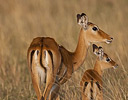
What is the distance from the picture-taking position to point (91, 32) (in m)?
6.68

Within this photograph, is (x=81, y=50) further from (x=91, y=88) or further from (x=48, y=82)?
(x=48, y=82)

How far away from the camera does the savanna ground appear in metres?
6.79

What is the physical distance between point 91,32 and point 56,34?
477 cm

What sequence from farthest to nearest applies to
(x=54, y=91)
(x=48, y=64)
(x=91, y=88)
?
(x=54, y=91) → (x=91, y=88) → (x=48, y=64)

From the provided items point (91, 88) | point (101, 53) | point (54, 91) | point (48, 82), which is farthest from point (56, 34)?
point (48, 82)

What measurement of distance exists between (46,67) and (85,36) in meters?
1.26

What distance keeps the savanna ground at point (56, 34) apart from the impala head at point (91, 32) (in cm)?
39

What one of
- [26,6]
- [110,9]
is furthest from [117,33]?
[26,6]

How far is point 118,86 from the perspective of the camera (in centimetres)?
648

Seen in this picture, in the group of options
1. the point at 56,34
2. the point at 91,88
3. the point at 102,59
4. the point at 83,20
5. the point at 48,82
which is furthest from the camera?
the point at 56,34

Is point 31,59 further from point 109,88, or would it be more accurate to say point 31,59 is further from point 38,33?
point 38,33

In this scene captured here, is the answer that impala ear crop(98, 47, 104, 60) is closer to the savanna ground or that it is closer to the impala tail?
the savanna ground

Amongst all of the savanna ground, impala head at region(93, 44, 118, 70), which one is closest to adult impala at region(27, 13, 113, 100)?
impala head at region(93, 44, 118, 70)

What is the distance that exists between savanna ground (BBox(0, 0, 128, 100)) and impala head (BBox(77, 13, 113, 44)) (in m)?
0.39
